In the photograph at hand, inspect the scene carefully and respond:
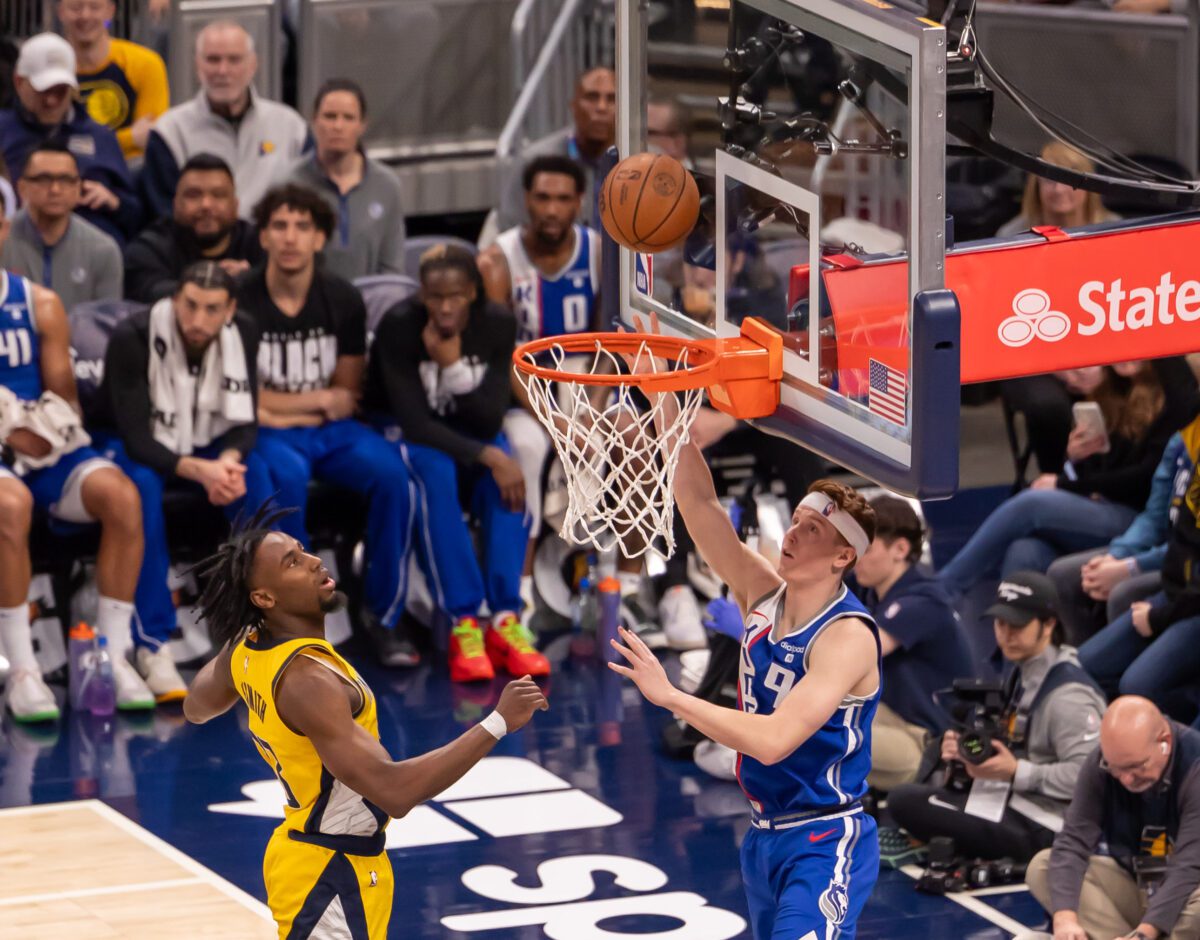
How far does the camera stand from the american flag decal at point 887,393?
5504 millimetres

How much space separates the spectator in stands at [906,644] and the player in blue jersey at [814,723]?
2.41 meters

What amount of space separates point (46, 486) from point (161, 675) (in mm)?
965

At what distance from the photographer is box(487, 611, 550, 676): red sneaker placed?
33.2 feet

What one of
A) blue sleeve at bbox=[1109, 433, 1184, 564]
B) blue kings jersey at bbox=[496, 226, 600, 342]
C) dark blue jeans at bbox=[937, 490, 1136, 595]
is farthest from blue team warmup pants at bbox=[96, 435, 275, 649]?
blue sleeve at bbox=[1109, 433, 1184, 564]

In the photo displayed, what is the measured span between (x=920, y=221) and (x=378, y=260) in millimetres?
6156

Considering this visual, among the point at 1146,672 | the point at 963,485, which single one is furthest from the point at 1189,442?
the point at 963,485

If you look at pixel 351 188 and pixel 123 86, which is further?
pixel 123 86

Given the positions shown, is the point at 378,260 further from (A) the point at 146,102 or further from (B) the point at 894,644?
(B) the point at 894,644

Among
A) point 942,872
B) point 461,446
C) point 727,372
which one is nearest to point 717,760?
point 942,872

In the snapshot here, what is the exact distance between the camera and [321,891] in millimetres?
5684

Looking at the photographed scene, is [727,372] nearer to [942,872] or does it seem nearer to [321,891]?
[321,891]

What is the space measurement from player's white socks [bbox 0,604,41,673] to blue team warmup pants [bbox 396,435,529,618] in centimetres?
185

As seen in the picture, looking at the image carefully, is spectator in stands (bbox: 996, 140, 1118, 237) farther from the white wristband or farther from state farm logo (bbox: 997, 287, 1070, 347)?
the white wristband

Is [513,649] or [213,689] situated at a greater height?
[213,689]
